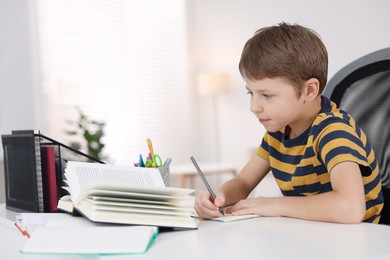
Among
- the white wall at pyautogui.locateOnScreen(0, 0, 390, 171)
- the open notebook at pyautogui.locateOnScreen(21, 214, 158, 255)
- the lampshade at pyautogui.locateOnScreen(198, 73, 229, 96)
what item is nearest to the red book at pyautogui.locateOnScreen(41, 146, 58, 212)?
the open notebook at pyautogui.locateOnScreen(21, 214, 158, 255)

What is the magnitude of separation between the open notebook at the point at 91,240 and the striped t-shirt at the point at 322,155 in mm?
417

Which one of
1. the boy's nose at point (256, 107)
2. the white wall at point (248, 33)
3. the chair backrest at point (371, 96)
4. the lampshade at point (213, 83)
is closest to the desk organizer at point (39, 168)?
the boy's nose at point (256, 107)

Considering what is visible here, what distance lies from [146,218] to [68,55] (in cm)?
383

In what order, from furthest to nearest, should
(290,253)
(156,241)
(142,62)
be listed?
(142,62)
(156,241)
(290,253)

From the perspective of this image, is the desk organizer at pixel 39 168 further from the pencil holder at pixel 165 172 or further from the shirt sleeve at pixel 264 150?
the shirt sleeve at pixel 264 150

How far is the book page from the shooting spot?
3.20 feet

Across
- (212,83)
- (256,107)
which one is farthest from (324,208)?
(212,83)

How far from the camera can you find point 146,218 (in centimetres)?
87

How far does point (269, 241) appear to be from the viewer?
78 centimetres

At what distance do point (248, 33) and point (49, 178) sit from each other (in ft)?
14.5

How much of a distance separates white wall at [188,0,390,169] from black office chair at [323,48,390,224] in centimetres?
297

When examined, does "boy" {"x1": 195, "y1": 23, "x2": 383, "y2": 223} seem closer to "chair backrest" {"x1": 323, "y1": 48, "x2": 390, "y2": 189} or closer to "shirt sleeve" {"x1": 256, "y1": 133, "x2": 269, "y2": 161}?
"shirt sleeve" {"x1": 256, "y1": 133, "x2": 269, "y2": 161}

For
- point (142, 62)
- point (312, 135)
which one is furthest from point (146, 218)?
point (142, 62)

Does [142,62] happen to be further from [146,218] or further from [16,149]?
[146,218]
